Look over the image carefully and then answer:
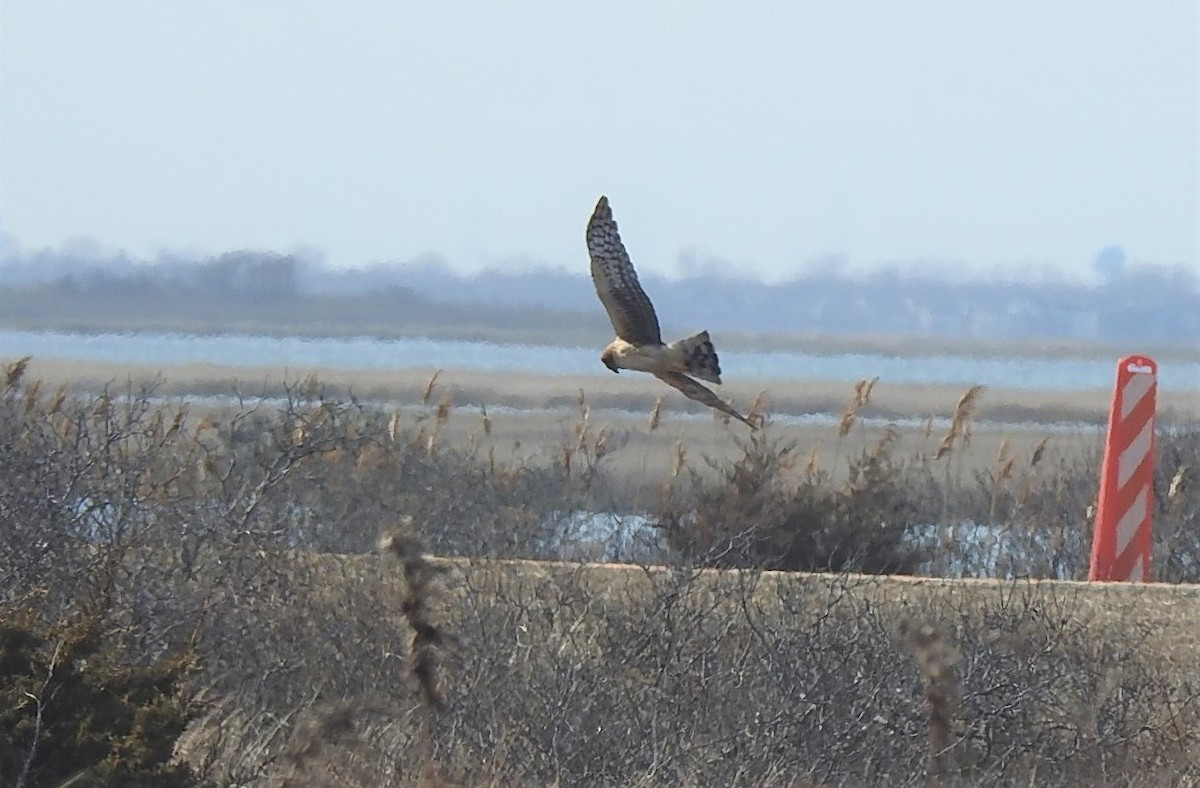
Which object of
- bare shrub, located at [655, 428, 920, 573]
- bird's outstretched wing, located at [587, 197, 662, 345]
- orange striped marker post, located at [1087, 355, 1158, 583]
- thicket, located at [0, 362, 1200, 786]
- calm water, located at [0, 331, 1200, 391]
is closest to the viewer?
thicket, located at [0, 362, 1200, 786]

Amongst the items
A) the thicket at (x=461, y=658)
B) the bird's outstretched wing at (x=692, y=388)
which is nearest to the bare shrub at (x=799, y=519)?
the thicket at (x=461, y=658)

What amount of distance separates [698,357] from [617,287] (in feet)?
1.36

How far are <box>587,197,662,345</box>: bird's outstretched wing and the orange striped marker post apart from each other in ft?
17.2

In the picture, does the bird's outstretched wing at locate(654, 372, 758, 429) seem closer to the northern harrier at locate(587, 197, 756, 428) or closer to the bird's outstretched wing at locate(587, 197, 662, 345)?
the northern harrier at locate(587, 197, 756, 428)

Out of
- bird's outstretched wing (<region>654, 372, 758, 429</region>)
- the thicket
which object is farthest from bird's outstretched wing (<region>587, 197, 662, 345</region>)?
the thicket

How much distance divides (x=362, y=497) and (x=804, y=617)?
3.29 m

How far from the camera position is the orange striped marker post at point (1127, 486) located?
37.5ft

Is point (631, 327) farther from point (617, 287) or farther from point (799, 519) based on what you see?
point (799, 519)

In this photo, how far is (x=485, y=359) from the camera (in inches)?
1270

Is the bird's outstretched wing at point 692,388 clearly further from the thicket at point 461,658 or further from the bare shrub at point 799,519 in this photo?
the bare shrub at point 799,519

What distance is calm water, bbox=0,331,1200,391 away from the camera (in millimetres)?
28750

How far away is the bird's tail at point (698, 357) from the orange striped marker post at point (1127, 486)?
5.38 m

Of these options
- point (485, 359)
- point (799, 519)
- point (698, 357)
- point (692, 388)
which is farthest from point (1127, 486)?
point (485, 359)

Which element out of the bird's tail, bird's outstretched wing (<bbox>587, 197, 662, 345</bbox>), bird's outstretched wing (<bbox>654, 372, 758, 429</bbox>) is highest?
bird's outstretched wing (<bbox>587, 197, 662, 345</bbox>)
